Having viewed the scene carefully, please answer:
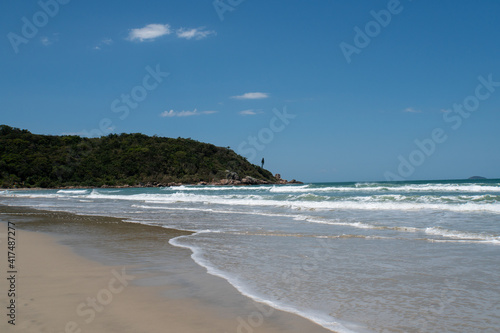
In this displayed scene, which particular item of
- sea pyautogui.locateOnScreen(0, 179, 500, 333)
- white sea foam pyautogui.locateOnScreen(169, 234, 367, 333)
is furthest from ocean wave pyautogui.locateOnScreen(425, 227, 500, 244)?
white sea foam pyautogui.locateOnScreen(169, 234, 367, 333)

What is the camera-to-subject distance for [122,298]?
169 inches

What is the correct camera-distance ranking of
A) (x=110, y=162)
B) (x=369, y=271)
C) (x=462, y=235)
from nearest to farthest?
(x=369, y=271) < (x=462, y=235) < (x=110, y=162)

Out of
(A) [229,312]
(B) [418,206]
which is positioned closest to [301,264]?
(A) [229,312]

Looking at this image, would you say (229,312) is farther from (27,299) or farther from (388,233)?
(388,233)

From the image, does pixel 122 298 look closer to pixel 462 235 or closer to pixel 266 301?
pixel 266 301

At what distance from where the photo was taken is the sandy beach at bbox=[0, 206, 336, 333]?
3.46m

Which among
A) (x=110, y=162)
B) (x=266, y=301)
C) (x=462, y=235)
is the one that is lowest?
(x=266, y=301)

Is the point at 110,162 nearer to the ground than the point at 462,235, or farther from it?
farther from it

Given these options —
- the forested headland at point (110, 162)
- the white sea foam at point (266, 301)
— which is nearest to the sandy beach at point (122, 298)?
the white sea foam at point (266, 301)

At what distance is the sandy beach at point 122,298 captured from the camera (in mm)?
3455

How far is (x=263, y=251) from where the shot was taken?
7.35 metres

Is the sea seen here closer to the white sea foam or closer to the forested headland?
the white sea foam

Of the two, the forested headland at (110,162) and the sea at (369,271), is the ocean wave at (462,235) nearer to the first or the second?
the sea at (369,271)

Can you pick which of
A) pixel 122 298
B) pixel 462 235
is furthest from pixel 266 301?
pixel 462 235
